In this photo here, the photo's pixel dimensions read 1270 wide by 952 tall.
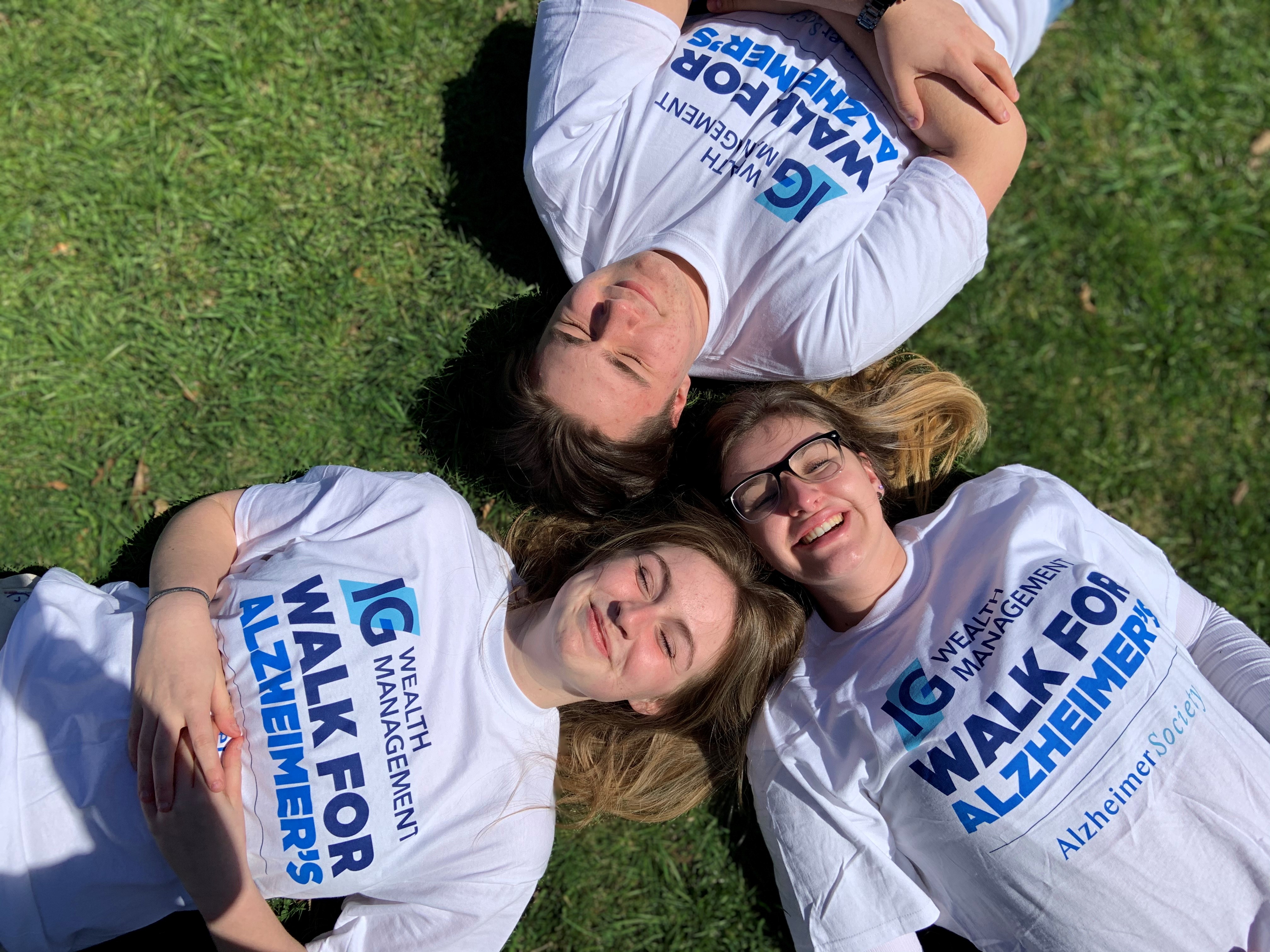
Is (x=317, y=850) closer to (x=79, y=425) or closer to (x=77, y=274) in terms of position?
(x=79, y=425)

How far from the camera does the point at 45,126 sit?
415 cm

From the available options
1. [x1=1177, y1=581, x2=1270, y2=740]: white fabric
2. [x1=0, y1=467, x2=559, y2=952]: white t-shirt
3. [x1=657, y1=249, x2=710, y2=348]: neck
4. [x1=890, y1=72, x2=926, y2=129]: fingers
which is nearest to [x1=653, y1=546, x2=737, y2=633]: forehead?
[x1=0, y1=467, x2=559, y2=952]: white t-shirt

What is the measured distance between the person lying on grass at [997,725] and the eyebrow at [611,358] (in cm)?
57

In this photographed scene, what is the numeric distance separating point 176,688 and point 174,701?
44 millimetres

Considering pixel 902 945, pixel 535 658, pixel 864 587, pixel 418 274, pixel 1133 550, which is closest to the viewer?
pixel 535 658

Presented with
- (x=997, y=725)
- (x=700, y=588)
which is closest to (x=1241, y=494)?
(x=997, y=725)

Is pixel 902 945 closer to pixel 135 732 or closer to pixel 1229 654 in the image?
pixel 1229 654

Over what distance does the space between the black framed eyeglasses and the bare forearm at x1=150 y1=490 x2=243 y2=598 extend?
82.8 inches

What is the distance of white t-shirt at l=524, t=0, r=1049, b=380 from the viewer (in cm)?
370

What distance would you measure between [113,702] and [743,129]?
3.49m

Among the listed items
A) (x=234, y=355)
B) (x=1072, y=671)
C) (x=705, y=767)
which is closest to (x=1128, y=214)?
(x=1072, y=671)

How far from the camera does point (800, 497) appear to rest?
3424 mm

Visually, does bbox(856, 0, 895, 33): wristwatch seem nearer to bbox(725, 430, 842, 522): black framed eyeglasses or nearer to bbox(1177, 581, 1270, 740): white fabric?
bbox(725, 430, 842, 522): black framed eyeglasses

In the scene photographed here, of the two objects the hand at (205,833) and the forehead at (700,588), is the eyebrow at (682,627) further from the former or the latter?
the hand at (205,833)
